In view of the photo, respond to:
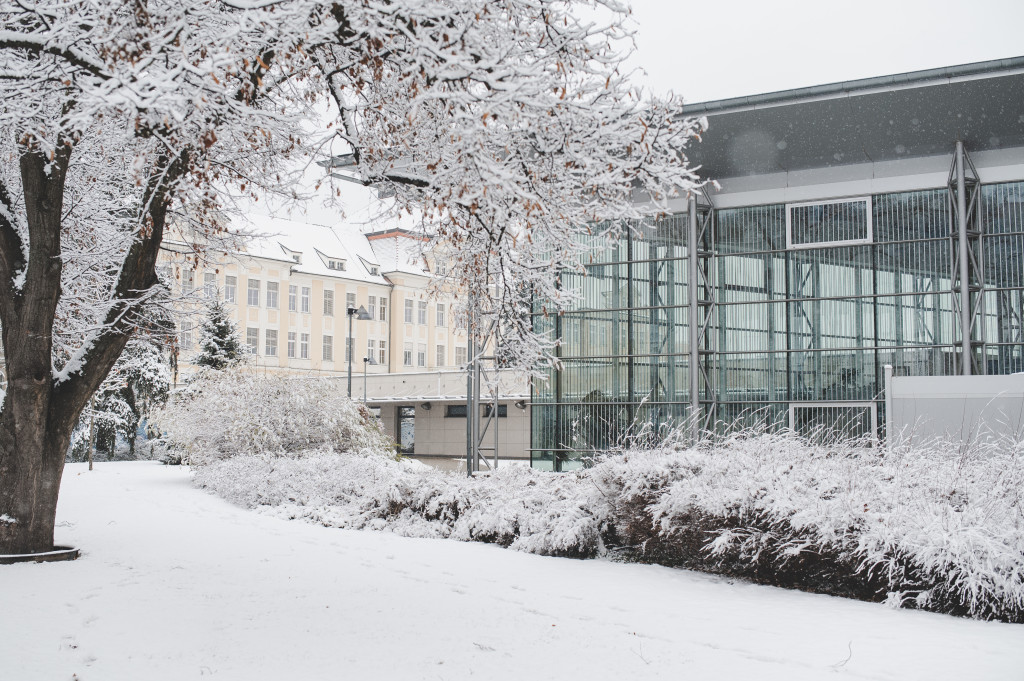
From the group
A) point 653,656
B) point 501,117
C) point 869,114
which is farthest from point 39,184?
point 869,114

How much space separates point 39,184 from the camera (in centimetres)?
868

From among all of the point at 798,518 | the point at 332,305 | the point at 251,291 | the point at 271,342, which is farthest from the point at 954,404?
the point at 332,305

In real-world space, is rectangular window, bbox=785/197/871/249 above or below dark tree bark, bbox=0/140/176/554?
above

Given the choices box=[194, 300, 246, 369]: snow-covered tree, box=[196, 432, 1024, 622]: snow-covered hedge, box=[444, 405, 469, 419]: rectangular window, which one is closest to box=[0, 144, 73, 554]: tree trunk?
box=[196, 432, 1024, 622]: snow-covered hedge

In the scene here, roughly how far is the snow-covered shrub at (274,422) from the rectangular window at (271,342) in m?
39.6

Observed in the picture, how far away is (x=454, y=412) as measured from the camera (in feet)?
146

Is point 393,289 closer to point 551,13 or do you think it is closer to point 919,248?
point 919,248

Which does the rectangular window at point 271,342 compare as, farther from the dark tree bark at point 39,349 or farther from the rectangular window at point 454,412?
the dark tree bark at point 39,349

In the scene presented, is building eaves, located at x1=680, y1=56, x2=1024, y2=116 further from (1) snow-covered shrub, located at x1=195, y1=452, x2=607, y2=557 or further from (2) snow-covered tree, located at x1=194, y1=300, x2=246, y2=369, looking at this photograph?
(2) snow-covered tree, located at x1=194, y1=300, x2=246, y2=369

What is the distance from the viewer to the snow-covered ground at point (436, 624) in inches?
229

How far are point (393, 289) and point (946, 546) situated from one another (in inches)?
2437

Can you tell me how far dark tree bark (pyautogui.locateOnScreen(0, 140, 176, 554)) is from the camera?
28.6 ft

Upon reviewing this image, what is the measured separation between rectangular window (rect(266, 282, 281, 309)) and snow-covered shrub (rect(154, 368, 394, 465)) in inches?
1571

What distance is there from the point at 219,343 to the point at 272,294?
24.5m
